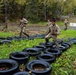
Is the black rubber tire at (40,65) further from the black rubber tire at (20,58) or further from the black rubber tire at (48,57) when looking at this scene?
the black rubber tire at (48,57)

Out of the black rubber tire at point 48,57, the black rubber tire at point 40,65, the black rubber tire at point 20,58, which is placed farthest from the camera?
the black rubber tire at point 48,57

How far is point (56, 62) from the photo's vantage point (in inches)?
333

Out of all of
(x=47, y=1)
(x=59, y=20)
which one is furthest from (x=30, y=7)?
(x=59, y=20)

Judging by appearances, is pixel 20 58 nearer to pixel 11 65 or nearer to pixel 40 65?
pixel 11 65

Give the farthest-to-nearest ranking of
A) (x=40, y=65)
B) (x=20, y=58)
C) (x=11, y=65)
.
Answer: (x=20, y=58) → (x=40, y=65) → (x=11, y=65)

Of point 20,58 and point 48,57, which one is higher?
point 20,58

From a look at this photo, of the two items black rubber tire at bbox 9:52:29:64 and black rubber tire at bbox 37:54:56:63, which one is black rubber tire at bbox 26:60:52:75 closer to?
black rubber tire at bbox 9:52:29:64

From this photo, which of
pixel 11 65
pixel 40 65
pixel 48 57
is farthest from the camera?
pixel 48 57

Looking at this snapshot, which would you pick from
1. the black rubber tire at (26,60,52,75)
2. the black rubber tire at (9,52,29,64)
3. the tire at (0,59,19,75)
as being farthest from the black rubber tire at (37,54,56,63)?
the tire at (0,59,19,75)

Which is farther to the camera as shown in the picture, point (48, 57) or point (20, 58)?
point (48, 57)

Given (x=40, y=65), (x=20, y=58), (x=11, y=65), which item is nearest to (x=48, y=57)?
(x=40, y=65)

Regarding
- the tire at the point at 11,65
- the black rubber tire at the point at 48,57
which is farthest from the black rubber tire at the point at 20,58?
the black rubber tire at the point at 48,57

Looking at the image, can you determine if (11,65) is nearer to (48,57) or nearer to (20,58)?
(20,58)

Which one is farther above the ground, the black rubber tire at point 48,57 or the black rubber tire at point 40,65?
the black rubber tire at point 40,65
